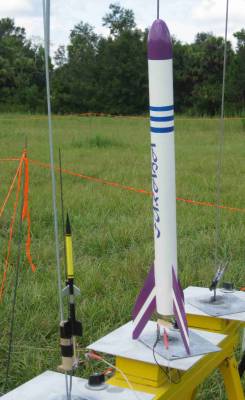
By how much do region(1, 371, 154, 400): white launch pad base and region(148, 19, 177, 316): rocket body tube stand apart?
287mm

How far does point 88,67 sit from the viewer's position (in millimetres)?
26812

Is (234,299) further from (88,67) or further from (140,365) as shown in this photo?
(88,67)

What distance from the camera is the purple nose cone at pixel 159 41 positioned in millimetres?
1536

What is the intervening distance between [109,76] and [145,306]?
26.0 m

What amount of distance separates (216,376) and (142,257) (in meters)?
1.50

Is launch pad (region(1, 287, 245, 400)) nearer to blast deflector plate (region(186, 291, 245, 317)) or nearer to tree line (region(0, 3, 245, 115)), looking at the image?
blast deflector plate (region(186, 291, 245, 317))

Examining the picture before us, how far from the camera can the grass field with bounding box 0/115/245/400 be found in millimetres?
2822

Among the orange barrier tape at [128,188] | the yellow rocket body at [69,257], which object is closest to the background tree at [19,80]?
the orange barrier tape at [128,188]

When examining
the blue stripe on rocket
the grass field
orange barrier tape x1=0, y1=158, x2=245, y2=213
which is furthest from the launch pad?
orange barrier tape x1=0, y1=158, x2=245, y2=213

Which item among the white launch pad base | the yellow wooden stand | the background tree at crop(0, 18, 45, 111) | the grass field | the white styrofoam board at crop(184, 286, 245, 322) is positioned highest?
the background tree at crop(0, 18, 45, 111)

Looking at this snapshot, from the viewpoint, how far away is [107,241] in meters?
4.38

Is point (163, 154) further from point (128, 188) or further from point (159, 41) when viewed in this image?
point (128, 188)

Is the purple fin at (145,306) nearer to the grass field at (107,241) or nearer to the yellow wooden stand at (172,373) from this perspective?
the yellow wooden stand at (172,373)

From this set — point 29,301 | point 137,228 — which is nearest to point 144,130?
point 137,228
